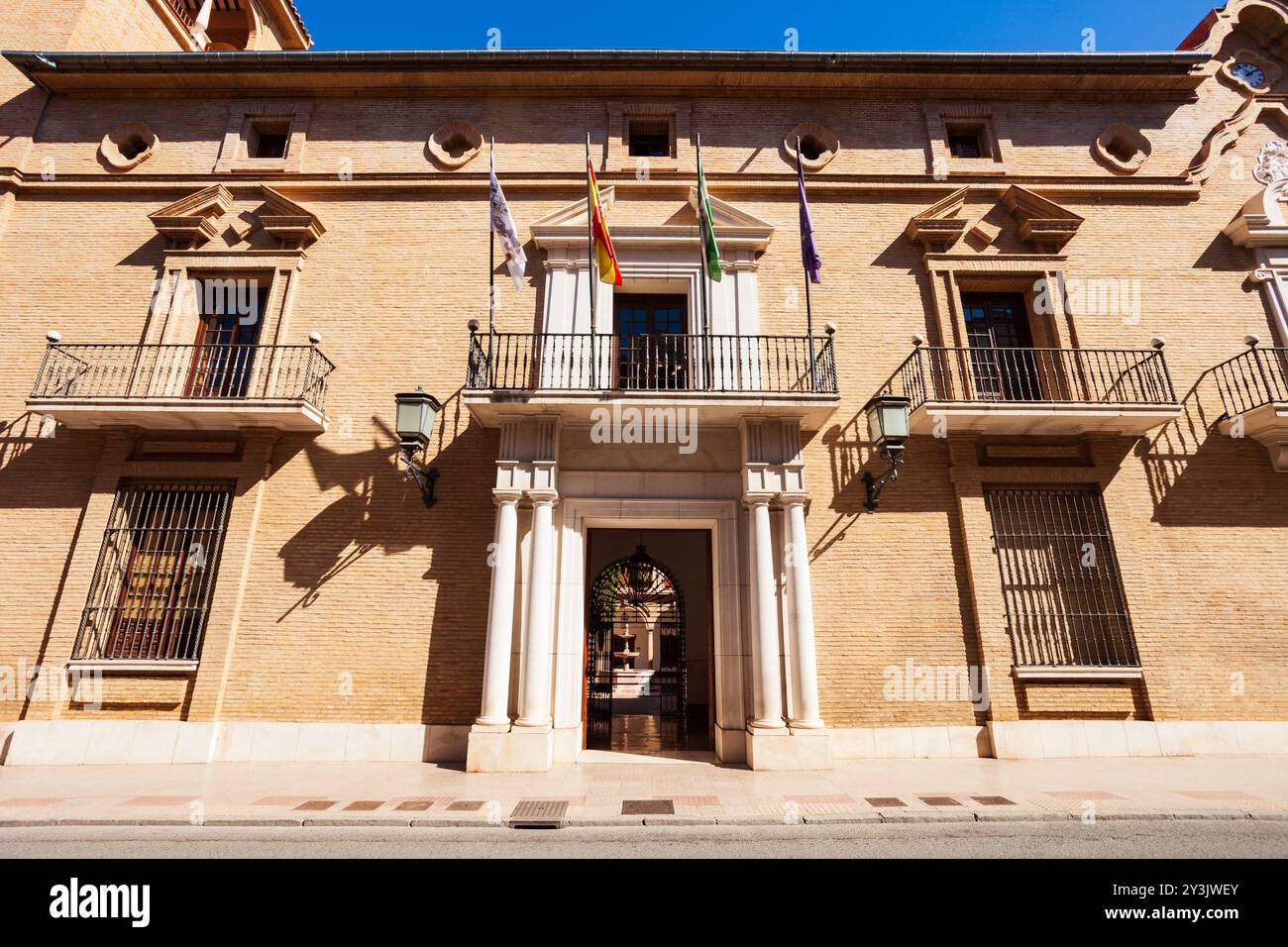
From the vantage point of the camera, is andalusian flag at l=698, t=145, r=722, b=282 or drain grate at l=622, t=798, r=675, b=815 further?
andalusian flag at l=698, t=145, r=722, b=282

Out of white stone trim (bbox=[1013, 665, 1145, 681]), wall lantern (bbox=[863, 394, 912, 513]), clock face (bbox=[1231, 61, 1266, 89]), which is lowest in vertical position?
white stone trim (bbox=[1013, 665, 1145, 681])

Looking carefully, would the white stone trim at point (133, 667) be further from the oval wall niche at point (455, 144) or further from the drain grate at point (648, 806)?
the oval wall niche at point (455, 144)

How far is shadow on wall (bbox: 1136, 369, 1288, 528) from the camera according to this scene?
8.80m

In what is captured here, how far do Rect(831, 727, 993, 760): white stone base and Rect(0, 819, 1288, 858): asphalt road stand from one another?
279 cm

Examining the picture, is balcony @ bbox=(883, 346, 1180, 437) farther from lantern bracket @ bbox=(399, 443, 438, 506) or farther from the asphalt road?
lantern bracket @ bbox=(399, 443, 438, 506)

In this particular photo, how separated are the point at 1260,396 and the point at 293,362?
15.6 meters

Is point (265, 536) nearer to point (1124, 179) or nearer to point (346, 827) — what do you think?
point (346, 827)

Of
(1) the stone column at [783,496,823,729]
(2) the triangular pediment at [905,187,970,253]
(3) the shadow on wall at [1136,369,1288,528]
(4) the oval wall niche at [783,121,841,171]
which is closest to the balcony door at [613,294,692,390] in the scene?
(1) the stone column at [783,496,823,729]

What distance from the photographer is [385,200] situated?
10477 millimetres

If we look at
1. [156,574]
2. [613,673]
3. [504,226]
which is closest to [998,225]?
[504,226]

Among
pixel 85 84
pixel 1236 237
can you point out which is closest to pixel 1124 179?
pixel 1236 237
